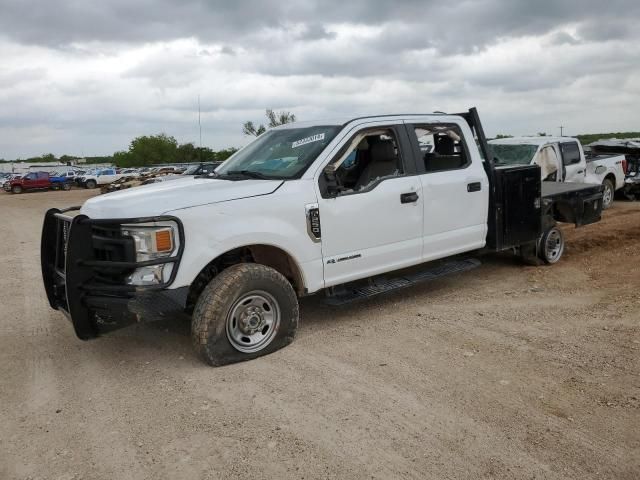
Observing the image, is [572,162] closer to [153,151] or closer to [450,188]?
[450,188]

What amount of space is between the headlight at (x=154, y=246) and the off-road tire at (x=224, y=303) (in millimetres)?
385

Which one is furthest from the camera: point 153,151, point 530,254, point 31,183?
point 153,151

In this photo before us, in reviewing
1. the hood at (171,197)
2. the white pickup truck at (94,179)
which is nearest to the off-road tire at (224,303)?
the hood at (171,197)

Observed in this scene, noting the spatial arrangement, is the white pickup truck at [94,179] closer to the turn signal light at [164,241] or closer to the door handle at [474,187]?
the door handle at [474,187]

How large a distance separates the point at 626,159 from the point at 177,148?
8235 cm

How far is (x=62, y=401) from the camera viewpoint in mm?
4082

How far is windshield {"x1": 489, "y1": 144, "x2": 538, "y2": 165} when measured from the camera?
443 inches

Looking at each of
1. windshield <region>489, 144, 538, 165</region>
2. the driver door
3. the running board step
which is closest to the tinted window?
windshield <region>489, 144, 538, 165</region>

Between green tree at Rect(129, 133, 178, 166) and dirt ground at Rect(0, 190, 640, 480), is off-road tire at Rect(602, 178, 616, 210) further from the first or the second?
green tree at Rect(129, 133, 178, 166)

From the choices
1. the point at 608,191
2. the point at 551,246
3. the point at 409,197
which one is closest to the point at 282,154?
the point at 409,197

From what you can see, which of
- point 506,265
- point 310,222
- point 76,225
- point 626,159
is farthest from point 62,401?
point 626,159

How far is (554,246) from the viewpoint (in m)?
7.77

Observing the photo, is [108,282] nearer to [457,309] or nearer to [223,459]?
[223,459]

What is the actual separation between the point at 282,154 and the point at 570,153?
8858 mm
